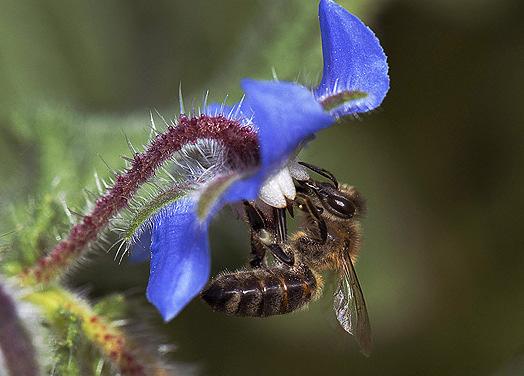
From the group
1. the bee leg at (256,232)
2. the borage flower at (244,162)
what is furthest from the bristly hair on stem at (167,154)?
the bee leg at (256,232)

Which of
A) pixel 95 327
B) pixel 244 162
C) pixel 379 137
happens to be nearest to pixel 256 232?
pixel 244 162

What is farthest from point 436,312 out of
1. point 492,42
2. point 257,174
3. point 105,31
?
point 257,174

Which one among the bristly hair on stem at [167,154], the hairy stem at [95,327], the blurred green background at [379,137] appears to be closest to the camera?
the bristly hair on stem at [167,154]

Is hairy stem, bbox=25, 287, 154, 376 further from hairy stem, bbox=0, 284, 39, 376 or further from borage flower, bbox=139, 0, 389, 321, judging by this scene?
borage flower, bbox=139, 0, 389, 321

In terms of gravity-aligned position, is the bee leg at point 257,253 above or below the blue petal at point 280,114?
below

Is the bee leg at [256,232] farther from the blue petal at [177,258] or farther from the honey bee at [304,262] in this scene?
the blue petal at [177,258]

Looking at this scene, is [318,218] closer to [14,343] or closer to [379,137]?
Answer: [14,343]

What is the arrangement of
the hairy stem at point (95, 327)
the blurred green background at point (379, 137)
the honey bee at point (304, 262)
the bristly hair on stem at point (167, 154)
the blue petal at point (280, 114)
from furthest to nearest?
the blurred green background at point (379, 137) < the hairy stem at point (95, 327) < the honey bee at point (304, 262) < the bristly hair on stem at point (167, 154) < the blue petal at point (280, 114)
